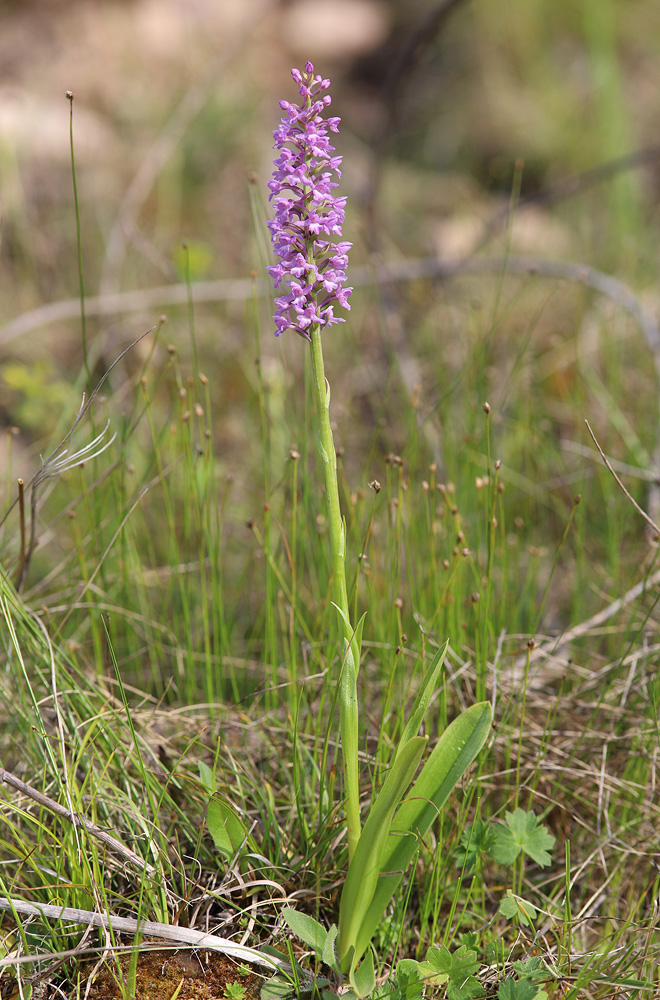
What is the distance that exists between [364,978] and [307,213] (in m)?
1.48

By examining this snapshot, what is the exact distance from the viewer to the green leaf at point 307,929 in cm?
142

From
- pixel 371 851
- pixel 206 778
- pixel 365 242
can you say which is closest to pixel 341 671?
pixel 371 851

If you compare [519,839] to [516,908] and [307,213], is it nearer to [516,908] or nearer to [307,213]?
[516,908]

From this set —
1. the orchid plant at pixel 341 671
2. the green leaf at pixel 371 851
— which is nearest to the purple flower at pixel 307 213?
the orchid plant at pixel 341 671

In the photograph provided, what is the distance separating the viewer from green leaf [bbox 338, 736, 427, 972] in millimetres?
1332

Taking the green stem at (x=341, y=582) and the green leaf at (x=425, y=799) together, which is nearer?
the green stem at (x=341, y=582)

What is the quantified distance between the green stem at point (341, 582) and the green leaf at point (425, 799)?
103 millimetres

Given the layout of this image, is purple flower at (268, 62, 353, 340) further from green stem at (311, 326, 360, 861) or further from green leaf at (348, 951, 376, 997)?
green leaf at (348, 951, 376, 997)

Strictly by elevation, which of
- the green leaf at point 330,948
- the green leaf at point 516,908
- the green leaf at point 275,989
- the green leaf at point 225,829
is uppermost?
the green leaf at point 225,829

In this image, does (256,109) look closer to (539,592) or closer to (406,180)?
(406,180)

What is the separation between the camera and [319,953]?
4.72 ft

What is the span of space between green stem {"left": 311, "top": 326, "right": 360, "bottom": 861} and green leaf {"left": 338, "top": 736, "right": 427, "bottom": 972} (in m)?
0.08

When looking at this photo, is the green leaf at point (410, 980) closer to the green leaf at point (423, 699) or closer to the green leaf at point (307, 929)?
the green leaf at point (307, 929)

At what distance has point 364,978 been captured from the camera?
144 cm
